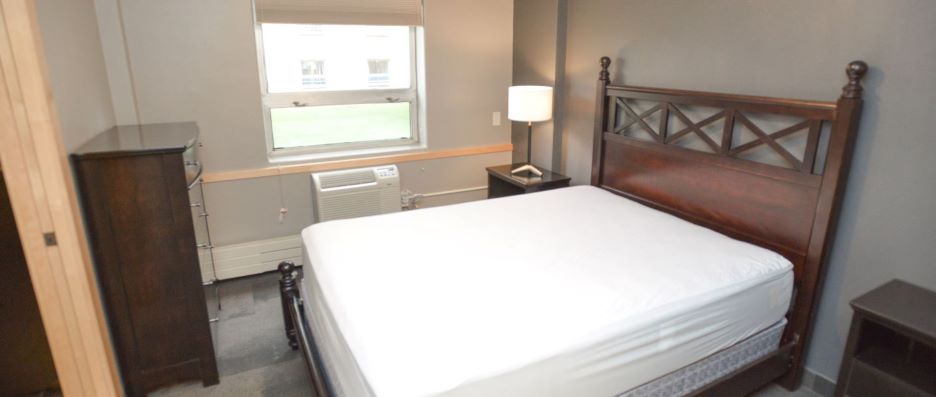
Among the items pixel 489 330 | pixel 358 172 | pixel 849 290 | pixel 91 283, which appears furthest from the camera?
pixel 358 172

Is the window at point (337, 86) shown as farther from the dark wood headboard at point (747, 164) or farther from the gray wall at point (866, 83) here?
the gray wall at point (866, 83)

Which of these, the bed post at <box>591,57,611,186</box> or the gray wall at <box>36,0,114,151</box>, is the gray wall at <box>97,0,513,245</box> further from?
the bed post at <box>591,57,611,186</box>

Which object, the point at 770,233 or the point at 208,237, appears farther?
the point at 208,237

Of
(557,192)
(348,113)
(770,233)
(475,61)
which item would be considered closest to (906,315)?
(770,233)

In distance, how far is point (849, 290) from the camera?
2.06 meters

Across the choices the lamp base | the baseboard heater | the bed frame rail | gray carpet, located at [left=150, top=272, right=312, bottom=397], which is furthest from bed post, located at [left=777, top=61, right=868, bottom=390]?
the baseboard heater

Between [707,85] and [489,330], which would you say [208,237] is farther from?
[707,85]

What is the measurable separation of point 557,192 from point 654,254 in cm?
104

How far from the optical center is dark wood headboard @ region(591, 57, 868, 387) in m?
2.00

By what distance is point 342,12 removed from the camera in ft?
10.7

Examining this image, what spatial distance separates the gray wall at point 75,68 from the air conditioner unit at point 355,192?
1.21m

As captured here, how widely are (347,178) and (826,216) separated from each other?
269 centimetres

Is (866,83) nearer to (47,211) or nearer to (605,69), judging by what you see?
(605,69)

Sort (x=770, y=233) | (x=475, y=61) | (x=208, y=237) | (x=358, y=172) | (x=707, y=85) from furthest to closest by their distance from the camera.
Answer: (x=475, y=61), (x=358, y=172), (x=208, y=237), (x=707, y=85), (x=770, y=233)
